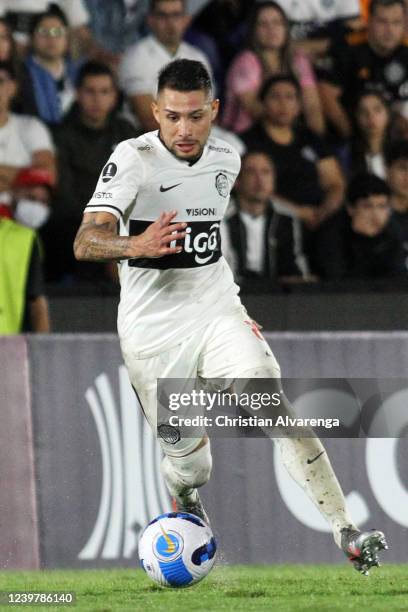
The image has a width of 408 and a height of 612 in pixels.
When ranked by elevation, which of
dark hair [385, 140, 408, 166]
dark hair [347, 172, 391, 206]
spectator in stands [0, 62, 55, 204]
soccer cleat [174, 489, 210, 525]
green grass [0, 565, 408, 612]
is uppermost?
spectator in stands [0, 62, 55, 204]

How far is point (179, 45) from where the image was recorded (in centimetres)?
1032

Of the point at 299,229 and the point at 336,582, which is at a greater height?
the point at 299,229

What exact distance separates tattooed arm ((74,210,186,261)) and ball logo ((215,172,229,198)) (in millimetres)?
752

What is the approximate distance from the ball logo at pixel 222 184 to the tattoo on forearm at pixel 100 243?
798 millimetres

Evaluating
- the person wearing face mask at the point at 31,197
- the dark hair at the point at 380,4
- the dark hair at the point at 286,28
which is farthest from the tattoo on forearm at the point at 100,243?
the dark hair at the point at 380,4

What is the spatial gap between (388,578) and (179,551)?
53.4 inches

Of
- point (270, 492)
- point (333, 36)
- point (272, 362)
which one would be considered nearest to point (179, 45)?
point (333, 36)

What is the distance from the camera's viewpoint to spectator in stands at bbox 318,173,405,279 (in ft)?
31.2

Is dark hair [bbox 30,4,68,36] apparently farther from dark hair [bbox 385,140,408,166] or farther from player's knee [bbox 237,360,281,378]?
player's knee [bbox 237,360,281,378]

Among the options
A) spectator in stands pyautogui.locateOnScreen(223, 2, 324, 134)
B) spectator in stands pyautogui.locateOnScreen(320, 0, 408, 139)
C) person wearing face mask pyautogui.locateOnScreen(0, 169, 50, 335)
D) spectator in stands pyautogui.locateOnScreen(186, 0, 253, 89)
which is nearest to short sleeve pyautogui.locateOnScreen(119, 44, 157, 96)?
spectator in stands pyautogui.locateOnScreen(186, 0, 253, 89)

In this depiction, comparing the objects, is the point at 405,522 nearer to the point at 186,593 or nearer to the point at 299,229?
the point at 186,593

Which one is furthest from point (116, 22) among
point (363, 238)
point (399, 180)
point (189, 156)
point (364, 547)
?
point (364, 547)

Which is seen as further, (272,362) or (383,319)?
(383,319)

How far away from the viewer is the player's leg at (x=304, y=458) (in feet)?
19.3
